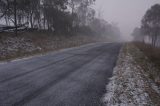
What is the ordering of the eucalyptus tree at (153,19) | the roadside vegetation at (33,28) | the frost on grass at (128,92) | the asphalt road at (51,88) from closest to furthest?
1. the asphalt road at (51,88)
2. the frost on grass at (128,92)
3. the roadside vegetation at (33,28)
4. the eucalyptus tree at (153,19)

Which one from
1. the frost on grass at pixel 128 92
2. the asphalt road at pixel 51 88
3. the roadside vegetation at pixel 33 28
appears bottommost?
the frost on grass at pixel 128 92

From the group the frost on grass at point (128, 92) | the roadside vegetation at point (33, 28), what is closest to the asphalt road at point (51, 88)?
the frost on grass at point (128, 92)

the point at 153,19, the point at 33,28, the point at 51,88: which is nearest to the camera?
the point at 51,88

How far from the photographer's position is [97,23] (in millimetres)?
68438

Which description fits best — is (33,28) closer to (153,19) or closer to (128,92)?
(128,92)

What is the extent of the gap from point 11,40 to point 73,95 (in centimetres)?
1402

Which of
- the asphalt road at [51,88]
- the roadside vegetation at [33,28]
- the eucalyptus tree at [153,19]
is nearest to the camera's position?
the asphalt road at [51,88]

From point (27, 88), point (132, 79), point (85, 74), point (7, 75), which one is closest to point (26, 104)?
point (27, 88)

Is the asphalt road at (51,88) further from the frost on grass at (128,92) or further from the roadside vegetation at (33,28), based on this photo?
the roadside vegetation at (33,28)

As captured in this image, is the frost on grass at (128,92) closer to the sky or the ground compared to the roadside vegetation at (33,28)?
closer to the ground

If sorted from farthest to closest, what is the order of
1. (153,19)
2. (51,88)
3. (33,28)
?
(153,19), (33,28), (51,88)

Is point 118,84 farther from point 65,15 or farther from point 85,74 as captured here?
point 65,15

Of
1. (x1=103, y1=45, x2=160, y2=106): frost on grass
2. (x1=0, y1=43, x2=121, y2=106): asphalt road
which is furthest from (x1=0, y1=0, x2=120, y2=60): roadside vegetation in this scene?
(x1=103, y1=45, x2=160, y2=106): frost on grass

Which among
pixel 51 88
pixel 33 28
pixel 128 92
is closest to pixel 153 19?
pixel 33 28
